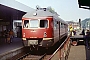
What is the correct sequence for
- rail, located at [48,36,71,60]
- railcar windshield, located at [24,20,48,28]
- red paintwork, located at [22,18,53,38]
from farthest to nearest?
1. railcar windshield, located at [24,20,48,28]
2. red paintwork, located at [22,18,53,38]
3. rail, located at [48,36,71,60]

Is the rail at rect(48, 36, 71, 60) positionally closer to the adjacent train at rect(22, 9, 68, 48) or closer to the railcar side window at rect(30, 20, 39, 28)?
the adjacent train at rect(22, 9, 68, 48)

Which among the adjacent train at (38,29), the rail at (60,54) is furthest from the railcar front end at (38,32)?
the rail at (60,54)

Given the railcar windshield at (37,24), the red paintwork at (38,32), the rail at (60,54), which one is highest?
the railcar windshield at (37,24)

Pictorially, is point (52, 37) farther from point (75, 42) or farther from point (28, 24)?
point (75, 42)

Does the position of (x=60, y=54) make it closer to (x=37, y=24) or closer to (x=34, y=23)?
(x=37, y=24)

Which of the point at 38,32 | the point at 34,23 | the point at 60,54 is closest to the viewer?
the point at 60,54

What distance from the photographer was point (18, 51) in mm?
14266

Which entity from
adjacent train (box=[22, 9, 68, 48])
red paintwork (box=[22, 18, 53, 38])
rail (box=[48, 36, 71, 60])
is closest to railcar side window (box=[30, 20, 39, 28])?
adjacent train (box=[22, 9, 68, 48])

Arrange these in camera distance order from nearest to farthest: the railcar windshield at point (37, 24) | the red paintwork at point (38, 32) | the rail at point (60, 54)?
the rail at point (60, 54), the red paintwork at point (38, 32), the railcar windshield at point (37, 24)

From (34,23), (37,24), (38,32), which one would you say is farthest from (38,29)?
(34,23)

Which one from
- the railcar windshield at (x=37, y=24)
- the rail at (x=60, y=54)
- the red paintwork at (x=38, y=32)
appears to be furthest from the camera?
the railcar windshield at (x=37, y=24)

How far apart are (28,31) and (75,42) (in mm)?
5547

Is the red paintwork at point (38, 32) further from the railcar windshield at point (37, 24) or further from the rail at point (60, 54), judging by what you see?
→ the rail at point (60, 54)

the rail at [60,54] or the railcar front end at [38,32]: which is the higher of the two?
the railcar front end at [38,32]
